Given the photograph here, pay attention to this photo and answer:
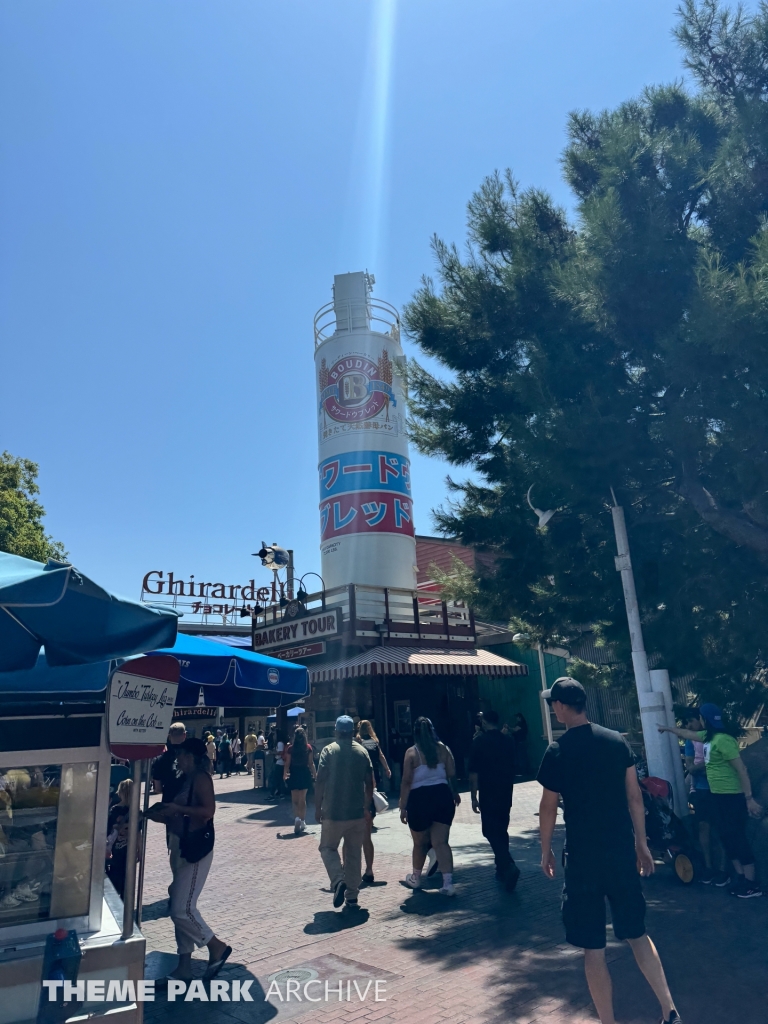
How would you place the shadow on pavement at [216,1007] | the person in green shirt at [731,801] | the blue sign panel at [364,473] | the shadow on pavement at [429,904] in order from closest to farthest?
the shadow on pavement at [216,1007] → the person in green shirt at [731,801] → the shadow on pavement at [429,904] → the blue sign panel at [364,473]

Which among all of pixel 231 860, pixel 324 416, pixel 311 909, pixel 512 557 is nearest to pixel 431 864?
pixel 311 909

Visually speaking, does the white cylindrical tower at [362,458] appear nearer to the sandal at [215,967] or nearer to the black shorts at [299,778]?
the black shorts at [299,778]

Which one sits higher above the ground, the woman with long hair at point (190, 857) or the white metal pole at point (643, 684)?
the white metal pole at point (643, 684)

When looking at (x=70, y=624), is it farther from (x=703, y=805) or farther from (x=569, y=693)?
(x=703, y=805)

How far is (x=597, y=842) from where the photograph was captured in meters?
3.57

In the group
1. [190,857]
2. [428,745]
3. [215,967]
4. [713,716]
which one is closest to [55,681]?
[190,857]

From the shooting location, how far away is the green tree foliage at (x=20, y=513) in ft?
79.6

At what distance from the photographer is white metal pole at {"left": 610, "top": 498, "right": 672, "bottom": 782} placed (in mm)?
7352

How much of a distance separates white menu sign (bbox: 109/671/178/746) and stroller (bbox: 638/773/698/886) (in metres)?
4.75

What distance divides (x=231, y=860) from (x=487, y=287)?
8.27 metres

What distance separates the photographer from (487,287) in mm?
9250

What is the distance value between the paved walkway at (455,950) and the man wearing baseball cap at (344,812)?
27 centimetres

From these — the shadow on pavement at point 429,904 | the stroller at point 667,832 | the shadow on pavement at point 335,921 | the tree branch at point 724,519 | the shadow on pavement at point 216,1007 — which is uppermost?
the tree branch at point 724,519

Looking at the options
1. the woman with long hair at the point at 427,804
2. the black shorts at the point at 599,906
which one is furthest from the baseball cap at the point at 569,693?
the woman with long hair at the point at 427,804
